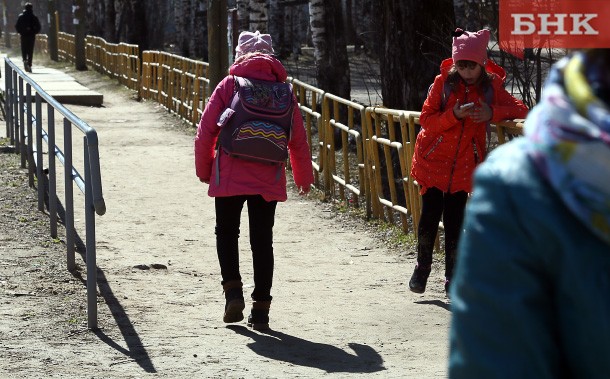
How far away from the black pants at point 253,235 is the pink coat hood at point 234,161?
3.2 inches

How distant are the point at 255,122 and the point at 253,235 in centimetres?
55

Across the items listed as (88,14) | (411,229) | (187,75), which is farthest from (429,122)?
(88,14)

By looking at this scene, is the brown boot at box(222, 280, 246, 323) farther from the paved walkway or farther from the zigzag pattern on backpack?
the paved walkway

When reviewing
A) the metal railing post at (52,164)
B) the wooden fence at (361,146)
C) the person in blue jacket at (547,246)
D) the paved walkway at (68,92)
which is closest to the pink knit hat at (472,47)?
the wooden fence at (361,146)

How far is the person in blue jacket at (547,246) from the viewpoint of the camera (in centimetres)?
152

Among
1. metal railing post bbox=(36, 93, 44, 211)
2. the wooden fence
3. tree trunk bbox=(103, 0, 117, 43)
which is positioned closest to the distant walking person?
tree trunk bbox=(103, 0, 117, 43)

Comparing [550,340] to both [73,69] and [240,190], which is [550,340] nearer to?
[240,190]

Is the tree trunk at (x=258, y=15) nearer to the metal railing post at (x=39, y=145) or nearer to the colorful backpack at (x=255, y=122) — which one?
the metal railing post at (x=39, y=145)

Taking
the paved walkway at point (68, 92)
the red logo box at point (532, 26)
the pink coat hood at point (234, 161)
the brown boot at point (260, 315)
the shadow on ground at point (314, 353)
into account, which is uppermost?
the red logo box at point (532, 26)

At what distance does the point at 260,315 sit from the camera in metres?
6.32

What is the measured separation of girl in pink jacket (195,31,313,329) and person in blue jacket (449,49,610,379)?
452 cm

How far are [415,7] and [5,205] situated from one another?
3.61 metres

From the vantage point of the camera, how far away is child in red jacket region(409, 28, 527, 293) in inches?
250

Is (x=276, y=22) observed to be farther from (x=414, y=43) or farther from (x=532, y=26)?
(x=532, y=26)
